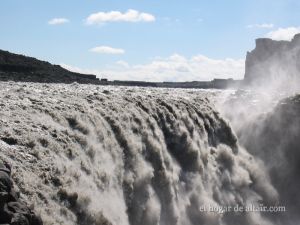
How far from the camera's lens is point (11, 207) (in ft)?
33.8

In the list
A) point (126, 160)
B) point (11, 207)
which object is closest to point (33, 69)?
point (126, 160)

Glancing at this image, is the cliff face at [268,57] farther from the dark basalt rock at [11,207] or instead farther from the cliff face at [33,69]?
the dark basalt rock at [11,207]

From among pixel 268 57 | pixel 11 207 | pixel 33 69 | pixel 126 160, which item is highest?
pixel 268 57

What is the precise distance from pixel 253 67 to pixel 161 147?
98400 mm

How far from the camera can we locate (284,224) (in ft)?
99.1

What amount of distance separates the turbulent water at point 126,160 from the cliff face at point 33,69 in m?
12.7

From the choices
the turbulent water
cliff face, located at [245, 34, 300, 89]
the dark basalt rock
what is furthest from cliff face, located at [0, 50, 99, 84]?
cliff face, located at [245, 34, 300, 89]

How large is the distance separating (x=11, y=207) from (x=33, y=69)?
32779 millimetres

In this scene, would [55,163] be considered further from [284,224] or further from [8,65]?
[8,65]

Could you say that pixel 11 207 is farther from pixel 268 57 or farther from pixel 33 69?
pixel 268 57

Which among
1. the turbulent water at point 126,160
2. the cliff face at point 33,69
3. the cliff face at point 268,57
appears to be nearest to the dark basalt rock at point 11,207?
the turbulent water at point 126,160

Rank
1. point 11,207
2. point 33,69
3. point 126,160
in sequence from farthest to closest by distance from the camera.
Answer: point 33,69 < point 126,160 < point 11,207

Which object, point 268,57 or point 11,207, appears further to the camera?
point 268,57

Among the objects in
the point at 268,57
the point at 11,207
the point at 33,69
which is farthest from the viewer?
the point at 268,57
